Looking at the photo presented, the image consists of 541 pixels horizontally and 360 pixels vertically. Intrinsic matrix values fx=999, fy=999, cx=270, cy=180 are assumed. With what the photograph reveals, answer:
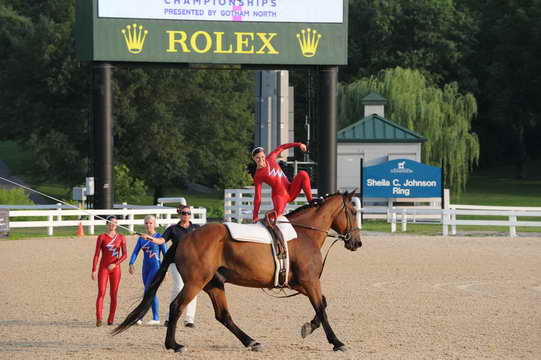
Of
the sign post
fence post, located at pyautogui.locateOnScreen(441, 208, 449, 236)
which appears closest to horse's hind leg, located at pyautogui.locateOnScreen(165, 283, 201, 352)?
the sign post

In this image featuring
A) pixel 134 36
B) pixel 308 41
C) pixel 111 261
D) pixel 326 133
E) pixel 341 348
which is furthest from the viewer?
pixel 326 133

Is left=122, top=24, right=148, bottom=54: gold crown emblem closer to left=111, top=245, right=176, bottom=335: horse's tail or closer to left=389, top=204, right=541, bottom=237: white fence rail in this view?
left=389, top=204, right=541, bottom=237: white fence rail

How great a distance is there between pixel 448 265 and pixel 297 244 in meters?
11.2

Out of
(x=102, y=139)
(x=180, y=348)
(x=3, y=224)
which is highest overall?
(x=102, y=139)

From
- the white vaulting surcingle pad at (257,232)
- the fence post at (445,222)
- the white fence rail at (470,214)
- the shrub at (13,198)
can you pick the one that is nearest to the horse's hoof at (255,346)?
the white vaulting surcingle pad at (257,232)

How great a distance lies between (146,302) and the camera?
12117mm

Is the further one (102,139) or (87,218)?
(87,218)

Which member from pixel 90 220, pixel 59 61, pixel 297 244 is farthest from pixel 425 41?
pixel 297 244

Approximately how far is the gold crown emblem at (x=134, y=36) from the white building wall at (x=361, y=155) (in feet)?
45.9

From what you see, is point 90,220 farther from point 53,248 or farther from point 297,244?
point 297,244

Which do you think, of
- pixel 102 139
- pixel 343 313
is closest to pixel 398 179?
pixel 102 139

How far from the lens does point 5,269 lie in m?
21.9

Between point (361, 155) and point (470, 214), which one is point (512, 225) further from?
point (361, 155)

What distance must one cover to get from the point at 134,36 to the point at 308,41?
18.5ft
